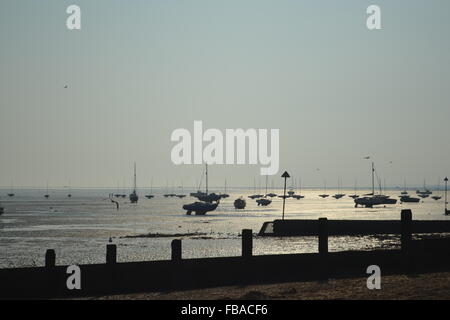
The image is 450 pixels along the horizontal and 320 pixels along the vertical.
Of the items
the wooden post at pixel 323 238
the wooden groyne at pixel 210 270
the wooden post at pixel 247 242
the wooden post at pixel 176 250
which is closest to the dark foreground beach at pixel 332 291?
the wooden groyne at pixel 210 270

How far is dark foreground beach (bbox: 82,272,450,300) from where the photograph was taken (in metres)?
18.4

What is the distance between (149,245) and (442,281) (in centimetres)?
5107

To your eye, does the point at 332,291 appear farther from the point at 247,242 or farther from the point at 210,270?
the point at 210,270

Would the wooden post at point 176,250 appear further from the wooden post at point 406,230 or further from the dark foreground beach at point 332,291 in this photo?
the wooden post at point 406,230

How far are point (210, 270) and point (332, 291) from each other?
5562mm

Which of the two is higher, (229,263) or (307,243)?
(229,263)

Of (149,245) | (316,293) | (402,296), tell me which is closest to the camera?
(402,296)

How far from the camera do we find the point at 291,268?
2436 centimetres

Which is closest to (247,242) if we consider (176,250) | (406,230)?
(176,250)

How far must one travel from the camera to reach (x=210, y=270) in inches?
931

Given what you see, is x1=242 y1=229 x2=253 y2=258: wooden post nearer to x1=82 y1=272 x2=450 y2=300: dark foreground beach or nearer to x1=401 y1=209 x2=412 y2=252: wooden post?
x1=82 y1=272 x2=450 y2=300: dark foreground beach

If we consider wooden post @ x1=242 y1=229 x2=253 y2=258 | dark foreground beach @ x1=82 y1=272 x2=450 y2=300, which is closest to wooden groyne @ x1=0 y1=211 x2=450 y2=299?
wooden post @ x1=242 y1=229 x2=253 y2=258
